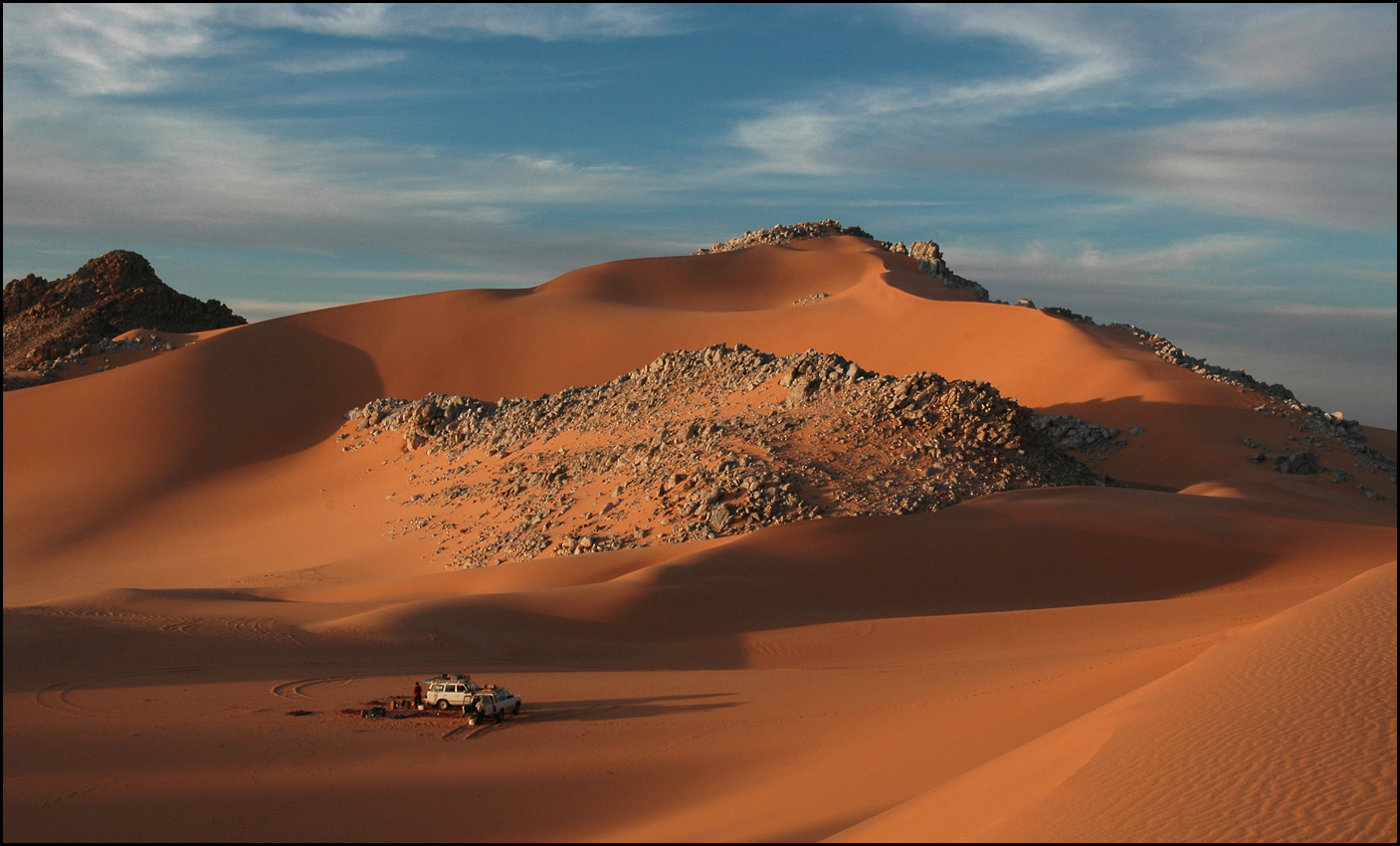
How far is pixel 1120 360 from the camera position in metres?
45.5

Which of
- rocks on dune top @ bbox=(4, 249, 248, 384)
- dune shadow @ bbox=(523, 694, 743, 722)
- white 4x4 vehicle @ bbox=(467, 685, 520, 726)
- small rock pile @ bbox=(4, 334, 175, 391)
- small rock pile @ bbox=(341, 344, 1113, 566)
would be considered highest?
rocks on dune top @ bbox=(4, 249, 248, 384)

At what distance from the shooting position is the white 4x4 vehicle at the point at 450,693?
14.1 meters

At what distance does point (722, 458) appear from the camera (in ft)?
92.3

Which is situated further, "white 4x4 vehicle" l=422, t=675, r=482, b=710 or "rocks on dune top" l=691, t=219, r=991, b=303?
"rocks on dune top" l=691, t=219, r=991, b=303

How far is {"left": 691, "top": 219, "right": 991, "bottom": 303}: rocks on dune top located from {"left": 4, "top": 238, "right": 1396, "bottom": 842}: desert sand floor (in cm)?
2142

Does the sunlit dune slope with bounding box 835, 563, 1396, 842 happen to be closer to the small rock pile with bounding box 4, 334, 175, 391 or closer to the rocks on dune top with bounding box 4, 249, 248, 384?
the small rock pile with bounding box 4, 334, 175, 391

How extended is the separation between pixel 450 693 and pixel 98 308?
189ft

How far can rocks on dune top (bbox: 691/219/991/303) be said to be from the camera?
2608 inches

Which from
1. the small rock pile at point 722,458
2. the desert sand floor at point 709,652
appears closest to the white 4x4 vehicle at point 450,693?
the desert sand floor at point 709,652

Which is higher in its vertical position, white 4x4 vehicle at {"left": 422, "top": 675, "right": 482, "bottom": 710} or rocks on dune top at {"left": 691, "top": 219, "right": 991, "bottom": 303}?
rocks on dune top at {"left": 691, "top": 219, "right": 991, "bottom": 303}

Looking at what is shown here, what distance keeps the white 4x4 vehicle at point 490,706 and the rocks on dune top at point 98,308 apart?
169 feet

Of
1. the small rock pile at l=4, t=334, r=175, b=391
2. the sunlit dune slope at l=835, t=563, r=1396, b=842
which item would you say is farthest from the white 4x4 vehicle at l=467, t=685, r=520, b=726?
the small rock pile at l=4, t=334, r=175, b=391

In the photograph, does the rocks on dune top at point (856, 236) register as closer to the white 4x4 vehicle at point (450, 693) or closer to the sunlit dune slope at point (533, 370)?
the sunlit dune slope at point (533, 370)

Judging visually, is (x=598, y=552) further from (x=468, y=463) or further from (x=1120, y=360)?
(x=1120, y=360)
